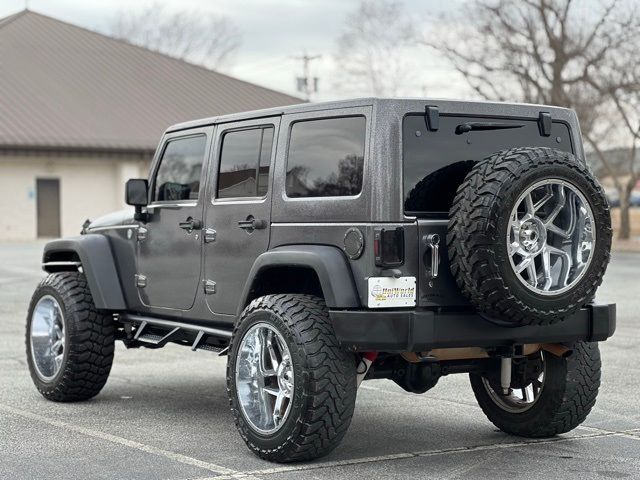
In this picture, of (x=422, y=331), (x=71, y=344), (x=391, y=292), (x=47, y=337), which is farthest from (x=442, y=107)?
(x=47, y=337)

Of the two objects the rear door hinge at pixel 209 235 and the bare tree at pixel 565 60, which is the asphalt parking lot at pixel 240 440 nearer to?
the rear door hinge at pixel 209 235

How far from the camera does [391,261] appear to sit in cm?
597

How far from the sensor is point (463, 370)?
671cm

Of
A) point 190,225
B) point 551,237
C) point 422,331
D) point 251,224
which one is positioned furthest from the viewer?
point 190,225

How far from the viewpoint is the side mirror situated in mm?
8023

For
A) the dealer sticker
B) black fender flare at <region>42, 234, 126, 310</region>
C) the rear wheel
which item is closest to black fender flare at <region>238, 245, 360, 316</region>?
the dealer sticker

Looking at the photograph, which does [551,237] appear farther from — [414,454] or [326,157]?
[414,454]

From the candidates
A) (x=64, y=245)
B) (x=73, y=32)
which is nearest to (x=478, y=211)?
(x=64, y=245)

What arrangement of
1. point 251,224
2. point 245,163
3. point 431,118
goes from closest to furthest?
point 431,118 < point 251,224 < point 245,163

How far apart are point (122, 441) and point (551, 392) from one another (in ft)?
8.48

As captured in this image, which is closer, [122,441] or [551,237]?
[551,237]

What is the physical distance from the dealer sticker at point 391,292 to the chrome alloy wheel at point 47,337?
3290mm

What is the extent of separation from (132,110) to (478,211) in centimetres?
4071

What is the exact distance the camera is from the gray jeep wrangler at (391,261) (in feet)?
19.5
